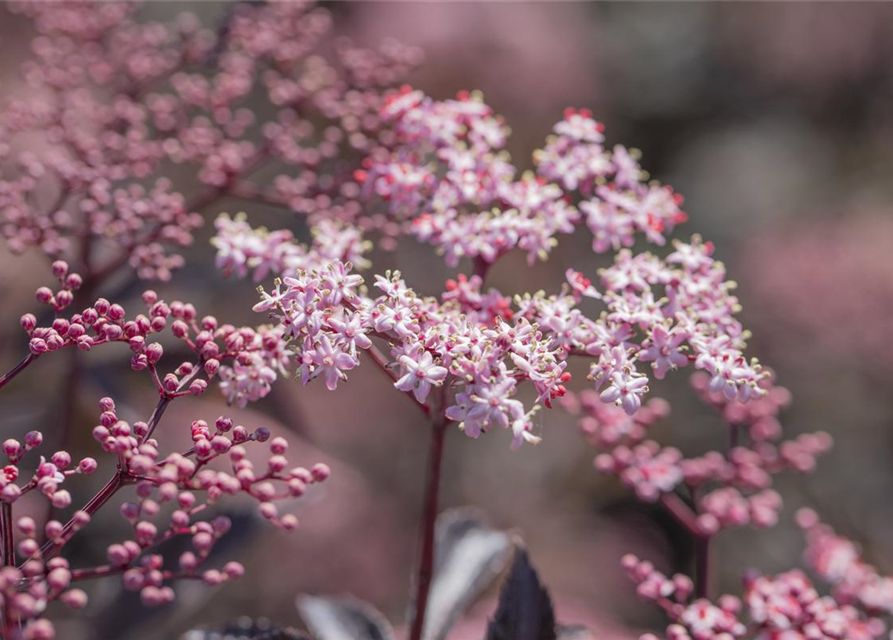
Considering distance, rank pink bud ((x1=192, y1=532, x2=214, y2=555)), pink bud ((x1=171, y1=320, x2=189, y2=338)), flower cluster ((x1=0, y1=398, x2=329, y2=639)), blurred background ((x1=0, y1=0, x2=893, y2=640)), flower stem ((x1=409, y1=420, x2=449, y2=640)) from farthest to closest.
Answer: blurred background ((x1=0, y1=0, x2=893, y2=640)), flower stem ((x1=409, y1=420, x2=449, y2=640)), pink bud ((x1=171, y1=320, x2=189, y2=338)), pink bud ((x1=192, y1=532, x2=214, y2=555)), flower cluster ((x1=0, y1=398, x2=329, y2=639))

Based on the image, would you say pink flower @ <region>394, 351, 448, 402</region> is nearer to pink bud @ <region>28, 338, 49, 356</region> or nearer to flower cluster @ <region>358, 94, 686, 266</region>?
flower cluster @ <region>358, 94, 686, 266</region>

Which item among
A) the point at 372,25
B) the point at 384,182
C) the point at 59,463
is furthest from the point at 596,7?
the point at 59,463

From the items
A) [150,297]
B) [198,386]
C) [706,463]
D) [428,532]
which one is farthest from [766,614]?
[150,297]

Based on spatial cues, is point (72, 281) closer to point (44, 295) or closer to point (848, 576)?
point (44, 295)

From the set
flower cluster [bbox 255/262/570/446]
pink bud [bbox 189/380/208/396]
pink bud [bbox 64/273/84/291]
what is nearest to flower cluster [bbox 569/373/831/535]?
flower cluster [bbox 255/262/570/446]

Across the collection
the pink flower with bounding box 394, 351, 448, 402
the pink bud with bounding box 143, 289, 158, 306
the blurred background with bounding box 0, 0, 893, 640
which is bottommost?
the pink flower with bounding box 394, 351, 448, 402

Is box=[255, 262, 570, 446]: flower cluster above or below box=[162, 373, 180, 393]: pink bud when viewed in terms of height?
above

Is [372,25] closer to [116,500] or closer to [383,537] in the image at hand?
[383,537]
